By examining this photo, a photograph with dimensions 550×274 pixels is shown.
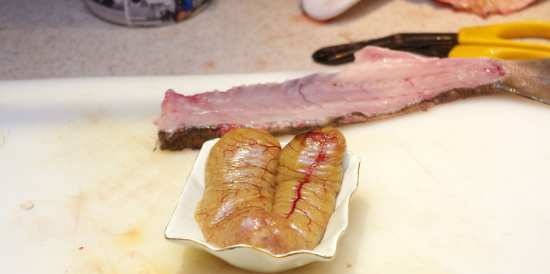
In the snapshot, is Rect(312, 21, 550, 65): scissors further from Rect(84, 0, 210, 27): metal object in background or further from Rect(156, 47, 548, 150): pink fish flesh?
Rect(84, 0, 210, 27): metal object in background

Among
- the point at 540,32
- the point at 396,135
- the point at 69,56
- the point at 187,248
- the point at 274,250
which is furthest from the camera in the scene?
the point at 69,56

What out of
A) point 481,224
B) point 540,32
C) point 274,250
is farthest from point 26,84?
point 540,32

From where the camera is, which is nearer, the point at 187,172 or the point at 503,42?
the point at 187,172

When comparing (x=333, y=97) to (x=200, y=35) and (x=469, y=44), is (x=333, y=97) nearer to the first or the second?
(x=469, y=44)

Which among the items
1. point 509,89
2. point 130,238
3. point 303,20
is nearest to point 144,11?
point 303,20

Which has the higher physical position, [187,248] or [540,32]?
[540,32]

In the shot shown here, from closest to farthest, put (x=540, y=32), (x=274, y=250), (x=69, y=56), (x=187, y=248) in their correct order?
(x=274, y=250)
(x=187, y=248)
(x=540, y=32)
(x=69, y=56)

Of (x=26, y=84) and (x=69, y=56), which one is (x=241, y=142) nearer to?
(x=26, y=84)
